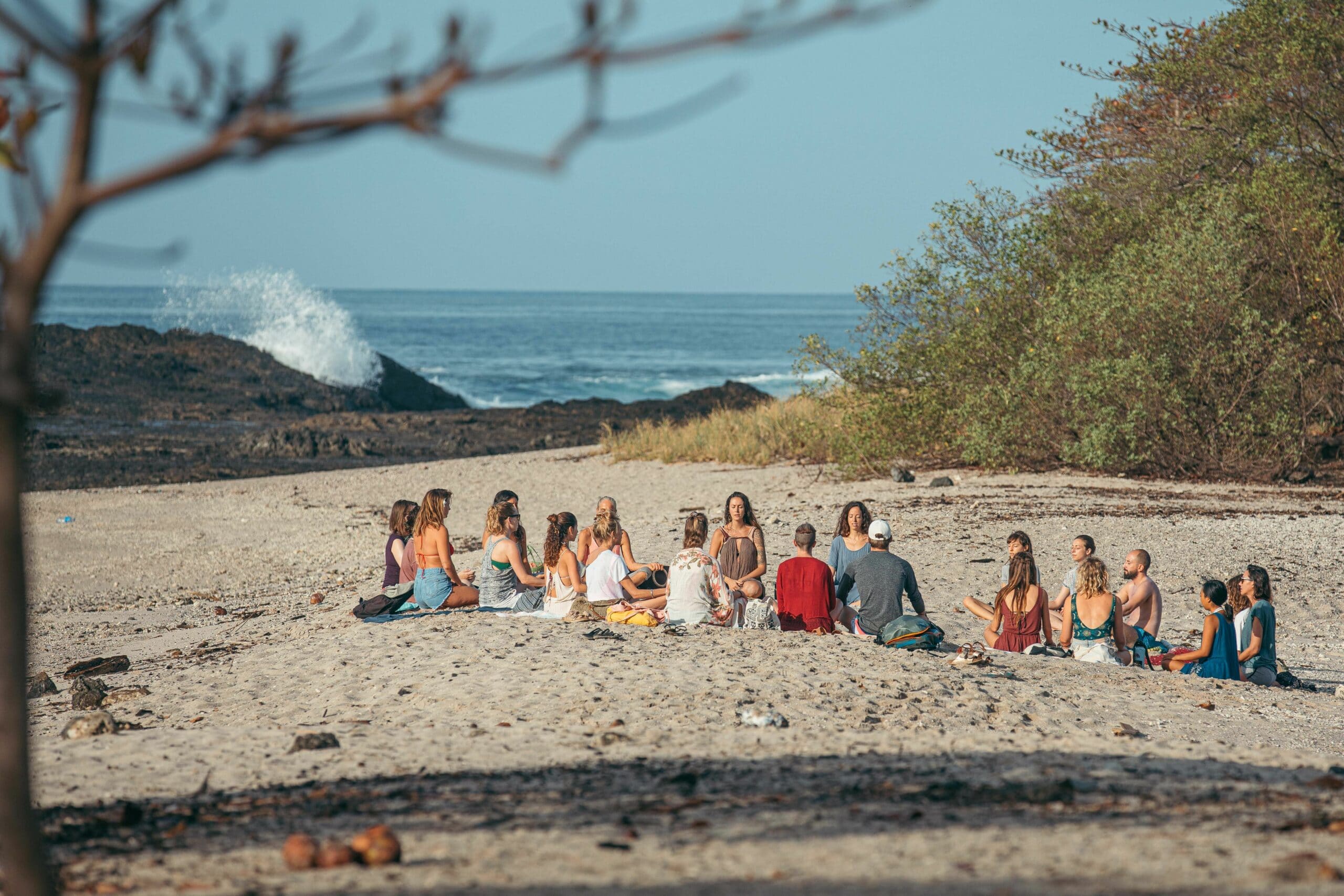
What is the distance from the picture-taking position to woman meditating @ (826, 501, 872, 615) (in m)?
9.54

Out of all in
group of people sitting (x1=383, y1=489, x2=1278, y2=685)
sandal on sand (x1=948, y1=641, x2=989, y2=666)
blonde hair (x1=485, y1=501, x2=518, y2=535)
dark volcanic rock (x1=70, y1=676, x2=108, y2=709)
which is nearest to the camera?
dark volcanic rock (x1=70, y1=676, x2=108, y2=709)

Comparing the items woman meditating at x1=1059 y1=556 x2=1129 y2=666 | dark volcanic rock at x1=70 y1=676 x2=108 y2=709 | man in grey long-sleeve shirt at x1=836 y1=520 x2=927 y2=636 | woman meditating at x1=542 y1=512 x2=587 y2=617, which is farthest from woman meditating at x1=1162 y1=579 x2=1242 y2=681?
dark volcanic rock at x1=70 y1=676 x2=108 y2=709

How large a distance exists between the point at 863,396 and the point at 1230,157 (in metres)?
6.86

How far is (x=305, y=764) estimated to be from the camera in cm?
561

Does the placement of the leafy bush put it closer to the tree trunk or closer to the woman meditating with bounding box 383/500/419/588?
the woman meditating with bounding box 383/500/419/588

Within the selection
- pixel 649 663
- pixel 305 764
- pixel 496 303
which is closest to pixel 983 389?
pixel 649 663

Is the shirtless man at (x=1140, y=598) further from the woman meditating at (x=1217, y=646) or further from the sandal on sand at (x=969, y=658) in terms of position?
the sandal on sand at (x=969, y=658)

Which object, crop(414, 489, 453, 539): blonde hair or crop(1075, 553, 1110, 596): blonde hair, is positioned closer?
crop(1075, 553, 1110, 596): blonde hair

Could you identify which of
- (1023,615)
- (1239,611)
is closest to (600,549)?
(1023,615)

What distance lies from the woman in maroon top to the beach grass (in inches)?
409

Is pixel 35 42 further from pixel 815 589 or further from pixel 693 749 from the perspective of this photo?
pixel 815 589

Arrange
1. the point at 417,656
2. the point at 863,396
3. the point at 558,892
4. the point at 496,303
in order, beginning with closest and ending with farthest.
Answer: the point at 558,892 → the point at 417,656 → the point at 863,396 → the point at 496,303

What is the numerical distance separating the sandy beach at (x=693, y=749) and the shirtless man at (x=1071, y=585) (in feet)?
2.52

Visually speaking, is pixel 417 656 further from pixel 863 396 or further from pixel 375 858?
pixel 863 396
